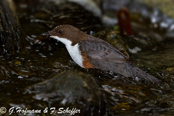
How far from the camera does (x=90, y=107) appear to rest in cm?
434

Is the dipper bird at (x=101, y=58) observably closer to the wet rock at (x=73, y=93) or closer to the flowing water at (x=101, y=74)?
the flowing water at (x=101, y=74)

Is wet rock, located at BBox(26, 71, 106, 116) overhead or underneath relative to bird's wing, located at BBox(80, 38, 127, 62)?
underneath

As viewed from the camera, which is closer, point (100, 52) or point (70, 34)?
point (100, 52)

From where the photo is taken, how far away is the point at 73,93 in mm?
4375

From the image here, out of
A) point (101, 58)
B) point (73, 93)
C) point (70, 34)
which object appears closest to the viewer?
point (73, 93)

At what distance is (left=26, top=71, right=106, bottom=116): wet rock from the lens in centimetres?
434

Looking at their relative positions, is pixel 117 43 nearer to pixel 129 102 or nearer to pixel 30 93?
pixel 129 102

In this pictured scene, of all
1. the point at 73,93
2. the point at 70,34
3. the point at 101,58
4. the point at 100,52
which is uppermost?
the point at 70,34

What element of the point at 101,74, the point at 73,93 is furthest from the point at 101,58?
the point at 73,93

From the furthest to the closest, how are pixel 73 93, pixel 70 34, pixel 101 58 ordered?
pixel 70 34
pixel 101 58
pixel 73 93

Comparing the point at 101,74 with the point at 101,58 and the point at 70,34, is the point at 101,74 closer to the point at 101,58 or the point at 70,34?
the point at 101,58

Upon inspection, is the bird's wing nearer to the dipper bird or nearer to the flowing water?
the dipper bird

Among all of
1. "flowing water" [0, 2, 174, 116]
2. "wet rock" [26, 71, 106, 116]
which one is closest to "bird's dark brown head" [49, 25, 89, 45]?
"flowing water" [0, 2, 174, 116]

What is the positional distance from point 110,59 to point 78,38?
0.79 metres
